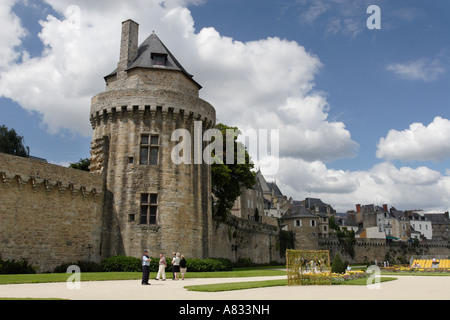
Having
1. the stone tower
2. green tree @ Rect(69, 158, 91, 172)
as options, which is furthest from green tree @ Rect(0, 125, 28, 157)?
the stone tower

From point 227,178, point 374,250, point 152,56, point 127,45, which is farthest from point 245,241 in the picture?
point 374,250

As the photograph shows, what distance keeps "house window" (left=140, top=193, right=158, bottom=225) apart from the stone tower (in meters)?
0.06

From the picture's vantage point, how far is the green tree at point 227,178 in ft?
107

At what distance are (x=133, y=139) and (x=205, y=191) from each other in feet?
19.1

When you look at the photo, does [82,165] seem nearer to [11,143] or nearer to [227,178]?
[11,143]

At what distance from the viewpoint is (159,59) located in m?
27.6

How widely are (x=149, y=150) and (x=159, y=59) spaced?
659 cm

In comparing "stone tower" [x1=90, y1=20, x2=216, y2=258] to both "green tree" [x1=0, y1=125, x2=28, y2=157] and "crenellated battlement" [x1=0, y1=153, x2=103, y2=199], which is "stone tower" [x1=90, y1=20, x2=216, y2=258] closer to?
"crenellated battlement" [x1=0, y1=153, x2=103, y2=199]

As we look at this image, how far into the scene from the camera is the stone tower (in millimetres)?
24344
